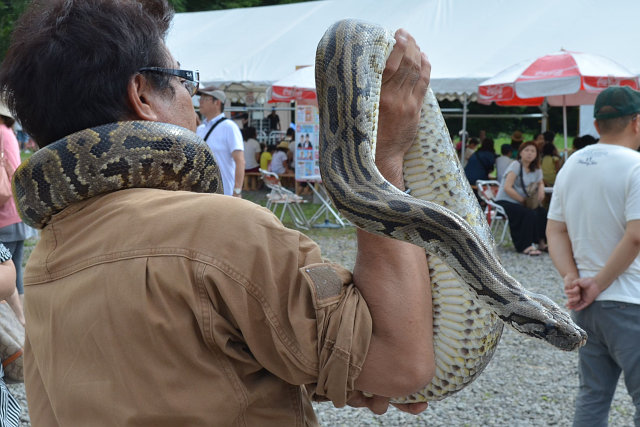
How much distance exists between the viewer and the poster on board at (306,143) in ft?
49.7

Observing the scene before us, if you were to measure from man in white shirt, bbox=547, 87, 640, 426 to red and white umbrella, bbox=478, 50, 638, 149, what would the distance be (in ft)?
26.4

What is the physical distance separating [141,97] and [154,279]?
612 millimetres

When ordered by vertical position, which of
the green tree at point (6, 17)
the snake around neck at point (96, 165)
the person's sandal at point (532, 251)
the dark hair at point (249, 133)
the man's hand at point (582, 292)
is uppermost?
the green tree at point (6, 17)

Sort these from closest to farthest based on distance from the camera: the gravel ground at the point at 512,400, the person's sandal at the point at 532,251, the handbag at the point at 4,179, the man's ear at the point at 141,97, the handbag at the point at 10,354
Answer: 1. the man's ear at the point at 141,97
2. the handbag at the point at 10,354
3. the gravel ground at the point at 512,400
4. the handbag at the point at 4,179
5. the person's sandal at the point at 532,251

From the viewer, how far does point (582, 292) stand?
14.4 feet

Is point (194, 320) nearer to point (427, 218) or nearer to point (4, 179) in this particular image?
point (427, 218)

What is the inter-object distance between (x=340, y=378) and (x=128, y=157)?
2.80 ft

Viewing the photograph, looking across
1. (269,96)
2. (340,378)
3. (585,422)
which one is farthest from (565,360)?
(269,96)

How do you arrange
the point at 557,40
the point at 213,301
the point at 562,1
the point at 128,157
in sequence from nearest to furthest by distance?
1. the point at 213,301
2. the point at 128,157
3. the point at 557,40
4. the point at 562,1

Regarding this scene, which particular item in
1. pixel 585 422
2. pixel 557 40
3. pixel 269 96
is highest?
pixel 557 40

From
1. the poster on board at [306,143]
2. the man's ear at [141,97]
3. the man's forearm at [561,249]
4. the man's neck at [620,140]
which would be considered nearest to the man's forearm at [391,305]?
the man's ear at [141,97]

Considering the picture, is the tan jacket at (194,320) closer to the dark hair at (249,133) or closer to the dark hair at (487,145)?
the dark hair at (487,145)

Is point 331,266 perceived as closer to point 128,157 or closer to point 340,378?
point 340,378

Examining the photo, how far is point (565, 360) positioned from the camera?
7.21m
